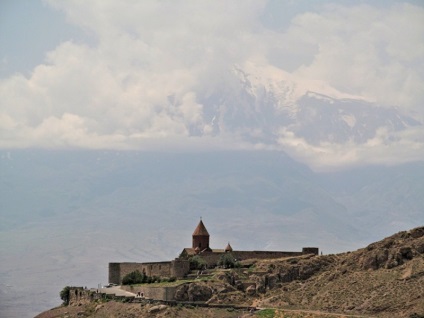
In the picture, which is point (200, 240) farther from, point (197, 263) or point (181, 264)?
point (181, 264)

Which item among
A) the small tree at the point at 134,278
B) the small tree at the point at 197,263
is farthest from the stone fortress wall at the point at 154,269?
the small tree at the point at 197,263

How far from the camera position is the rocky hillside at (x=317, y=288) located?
80.1 meters

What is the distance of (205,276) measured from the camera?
308 ft

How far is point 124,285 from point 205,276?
9293mm

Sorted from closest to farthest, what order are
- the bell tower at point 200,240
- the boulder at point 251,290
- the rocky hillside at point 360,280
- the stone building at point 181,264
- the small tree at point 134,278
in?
the rocky hillside at point 360,280 → the boulder at point 251,290 → the stone building at point 181,264 → the small tree at point 134,278 → the bell tower at point 200,240

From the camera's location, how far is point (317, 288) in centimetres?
8725

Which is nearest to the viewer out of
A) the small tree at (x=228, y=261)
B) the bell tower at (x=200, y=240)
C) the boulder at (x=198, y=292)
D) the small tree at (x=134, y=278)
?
the boulder at (x=198, y=292)

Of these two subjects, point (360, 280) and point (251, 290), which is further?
point (251, 290)

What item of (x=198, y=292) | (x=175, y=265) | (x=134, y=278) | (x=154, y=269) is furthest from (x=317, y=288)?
(x=134, y=278)

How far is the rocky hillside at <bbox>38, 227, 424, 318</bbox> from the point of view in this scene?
8012 centimetres

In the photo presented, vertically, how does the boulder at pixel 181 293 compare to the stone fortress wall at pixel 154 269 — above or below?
below

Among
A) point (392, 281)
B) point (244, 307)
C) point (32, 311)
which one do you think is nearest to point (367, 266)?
point (392, 281)

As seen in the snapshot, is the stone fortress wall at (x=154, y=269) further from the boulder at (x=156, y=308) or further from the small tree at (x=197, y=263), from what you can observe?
the boulder at (x=156, y=308)

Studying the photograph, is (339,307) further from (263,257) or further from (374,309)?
(263,257)
